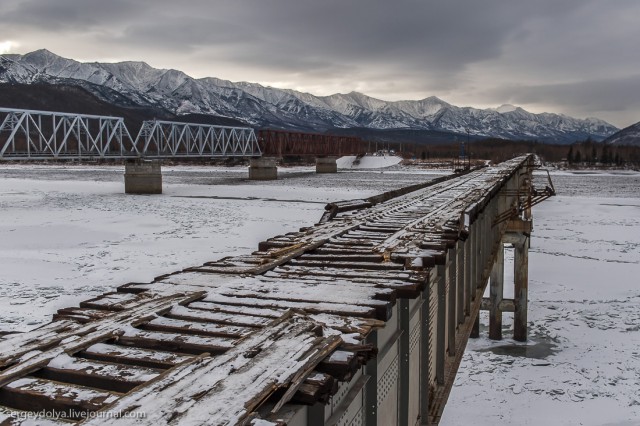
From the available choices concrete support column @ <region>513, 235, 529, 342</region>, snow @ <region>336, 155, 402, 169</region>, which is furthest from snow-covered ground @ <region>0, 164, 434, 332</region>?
snow @ <region>336, 155, 402, 169</region>

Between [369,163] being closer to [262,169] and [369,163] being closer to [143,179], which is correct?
[262,169]

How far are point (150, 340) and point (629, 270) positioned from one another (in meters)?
27.1

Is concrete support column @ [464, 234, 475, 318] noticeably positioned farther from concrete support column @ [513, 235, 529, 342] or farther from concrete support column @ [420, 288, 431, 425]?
concrete support column @ [513, 235, 529, 342]

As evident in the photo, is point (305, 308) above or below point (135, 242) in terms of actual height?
above

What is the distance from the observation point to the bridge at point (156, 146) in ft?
190

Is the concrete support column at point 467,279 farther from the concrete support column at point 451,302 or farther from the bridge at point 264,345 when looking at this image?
the bridge at point 264,345

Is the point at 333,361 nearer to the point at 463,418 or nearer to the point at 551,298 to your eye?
the point at 463,418

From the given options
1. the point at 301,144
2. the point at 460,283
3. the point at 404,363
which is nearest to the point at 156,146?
the point at 301,144

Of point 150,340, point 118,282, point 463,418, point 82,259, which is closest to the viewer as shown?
point 150,340


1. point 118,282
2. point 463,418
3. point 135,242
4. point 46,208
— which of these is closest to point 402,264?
point 463,418

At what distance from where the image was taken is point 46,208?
138 feet

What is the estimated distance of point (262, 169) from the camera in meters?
93.3

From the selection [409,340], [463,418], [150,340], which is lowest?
[463,418]

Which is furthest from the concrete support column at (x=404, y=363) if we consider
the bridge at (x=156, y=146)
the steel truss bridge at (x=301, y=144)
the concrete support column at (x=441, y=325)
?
the steel truss bridge at (x=301, y=144)
